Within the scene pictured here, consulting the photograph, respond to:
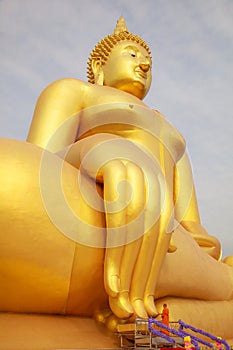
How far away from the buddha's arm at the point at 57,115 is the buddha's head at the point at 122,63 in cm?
96

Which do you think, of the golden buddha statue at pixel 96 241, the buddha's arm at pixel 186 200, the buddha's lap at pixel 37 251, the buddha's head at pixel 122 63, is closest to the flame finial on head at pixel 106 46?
the buddha's head at pixel 122 63

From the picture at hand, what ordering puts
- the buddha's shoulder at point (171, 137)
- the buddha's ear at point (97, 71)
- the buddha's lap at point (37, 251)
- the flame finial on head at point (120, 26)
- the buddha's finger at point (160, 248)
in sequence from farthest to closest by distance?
the flame finial on head at point (120, 26) → the buddha's ear at point (97, 71) → the buddha's shoulder at point (171, 137) → the buddha's finger at point (160, 248) → the buddha's lap at point (37, 251)

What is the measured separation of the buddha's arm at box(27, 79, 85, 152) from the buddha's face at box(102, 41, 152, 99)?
0.93 m

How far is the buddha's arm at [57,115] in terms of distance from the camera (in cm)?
549

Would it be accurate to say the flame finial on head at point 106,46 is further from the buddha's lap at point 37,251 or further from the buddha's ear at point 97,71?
the buddha's lap at point 37,251

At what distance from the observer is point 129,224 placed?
387 centimetres

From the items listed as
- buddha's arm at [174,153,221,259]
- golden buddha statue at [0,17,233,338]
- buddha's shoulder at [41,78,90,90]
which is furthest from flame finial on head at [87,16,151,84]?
golden buddha statue at [0,17,233,338]

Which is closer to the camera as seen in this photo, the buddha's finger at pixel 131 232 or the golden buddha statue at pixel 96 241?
the golden buddha statue at pixel 96 241

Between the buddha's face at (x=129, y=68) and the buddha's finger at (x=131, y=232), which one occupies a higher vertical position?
the buddha's face at (x=129, y=68)

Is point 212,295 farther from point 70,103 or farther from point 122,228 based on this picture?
point 70,103

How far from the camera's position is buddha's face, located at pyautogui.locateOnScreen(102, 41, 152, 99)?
680cm

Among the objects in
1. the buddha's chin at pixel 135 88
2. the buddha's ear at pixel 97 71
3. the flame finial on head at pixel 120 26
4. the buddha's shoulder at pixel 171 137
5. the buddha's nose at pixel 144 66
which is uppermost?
the flame finial on head at pixel 120 26

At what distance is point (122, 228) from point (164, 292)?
1.09 m

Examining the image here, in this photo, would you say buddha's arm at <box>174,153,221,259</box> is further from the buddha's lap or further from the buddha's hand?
the buddha's lap
